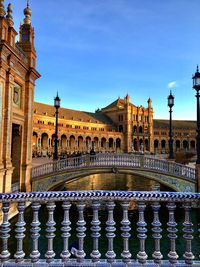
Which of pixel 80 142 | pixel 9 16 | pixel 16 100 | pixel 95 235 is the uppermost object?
pixel 9 16

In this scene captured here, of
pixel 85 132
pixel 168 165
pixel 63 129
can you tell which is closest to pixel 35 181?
pixel 168 165

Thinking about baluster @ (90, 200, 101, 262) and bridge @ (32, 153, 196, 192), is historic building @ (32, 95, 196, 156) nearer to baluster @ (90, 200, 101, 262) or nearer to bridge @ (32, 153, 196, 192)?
bridge @ (32, 153, 196, 192)

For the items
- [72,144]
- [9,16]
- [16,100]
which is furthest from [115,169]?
[72,144]

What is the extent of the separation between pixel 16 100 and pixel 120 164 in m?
7.84

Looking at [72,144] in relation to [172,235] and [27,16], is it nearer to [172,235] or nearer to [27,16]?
[27,16]

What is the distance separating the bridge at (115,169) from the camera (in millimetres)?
13281

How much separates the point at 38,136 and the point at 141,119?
42.2m

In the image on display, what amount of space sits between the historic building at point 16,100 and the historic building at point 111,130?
31.7 m

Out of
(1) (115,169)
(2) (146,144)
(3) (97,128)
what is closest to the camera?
(1) (115,169)

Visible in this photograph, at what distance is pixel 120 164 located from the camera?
14430 mm

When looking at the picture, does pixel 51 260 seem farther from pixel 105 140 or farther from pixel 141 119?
pixel 141 119

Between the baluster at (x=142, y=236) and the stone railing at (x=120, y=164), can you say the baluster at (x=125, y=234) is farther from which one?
the stone railing at (x=120, y=164)

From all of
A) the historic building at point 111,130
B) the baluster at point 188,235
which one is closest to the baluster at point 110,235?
the baluster at point 188,235

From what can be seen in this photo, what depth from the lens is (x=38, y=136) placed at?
4841cm
